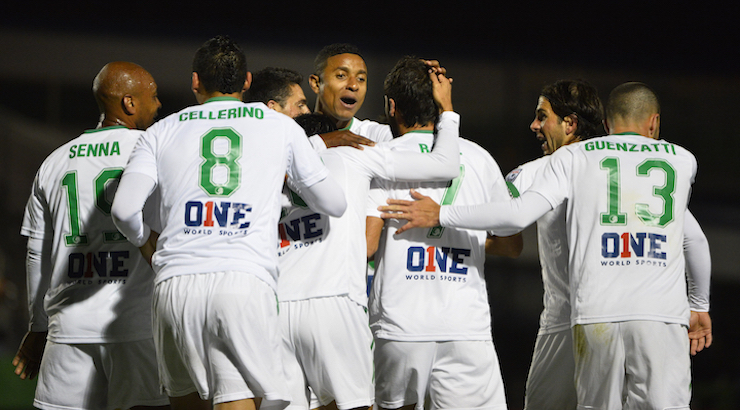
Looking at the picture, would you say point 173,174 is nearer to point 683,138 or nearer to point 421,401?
point 421,401

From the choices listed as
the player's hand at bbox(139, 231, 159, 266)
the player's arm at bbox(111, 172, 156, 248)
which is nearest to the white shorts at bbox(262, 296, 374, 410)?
the player's hand at bbox(139, 231, 159, 266)

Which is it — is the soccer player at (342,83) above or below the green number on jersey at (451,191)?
above

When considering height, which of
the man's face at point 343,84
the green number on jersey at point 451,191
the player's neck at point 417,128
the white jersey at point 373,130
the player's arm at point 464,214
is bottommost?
the player's arm at point 464,214

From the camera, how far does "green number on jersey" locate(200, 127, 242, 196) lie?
2.73m

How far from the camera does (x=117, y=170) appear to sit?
10.9 feet

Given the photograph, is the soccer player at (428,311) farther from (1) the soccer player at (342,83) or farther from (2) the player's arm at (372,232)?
(1) the soccer player at (342,83)

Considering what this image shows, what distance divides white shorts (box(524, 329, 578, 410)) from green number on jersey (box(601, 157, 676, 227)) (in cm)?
68

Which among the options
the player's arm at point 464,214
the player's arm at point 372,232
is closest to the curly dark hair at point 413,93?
the player's arm at point 464,214

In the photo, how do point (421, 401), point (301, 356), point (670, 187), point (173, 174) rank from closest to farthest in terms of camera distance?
point (173, 174) → point (301, 356) → point (421, 401) → point (670, 187)

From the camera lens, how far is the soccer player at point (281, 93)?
Result: 388 centimetres

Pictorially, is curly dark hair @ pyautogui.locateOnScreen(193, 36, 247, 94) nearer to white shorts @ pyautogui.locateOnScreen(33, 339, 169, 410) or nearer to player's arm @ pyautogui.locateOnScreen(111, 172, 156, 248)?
player's arm @ pyautogui.locateOnScreen(111, 172, 156, 248)

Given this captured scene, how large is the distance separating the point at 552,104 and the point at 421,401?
2014 mm

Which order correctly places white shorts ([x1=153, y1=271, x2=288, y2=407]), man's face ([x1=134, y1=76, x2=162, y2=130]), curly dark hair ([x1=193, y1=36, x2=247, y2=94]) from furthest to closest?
man's face ([x1=134, y1=76, x2=162, y2=130]) < curly dark hair ([x1=193, y1=36, x2=247, y2=94]) < white shorts ([x1=153, y1=271, x2=288, y2=407])

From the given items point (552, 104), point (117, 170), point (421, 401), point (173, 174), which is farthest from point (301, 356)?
point (552, 104)
